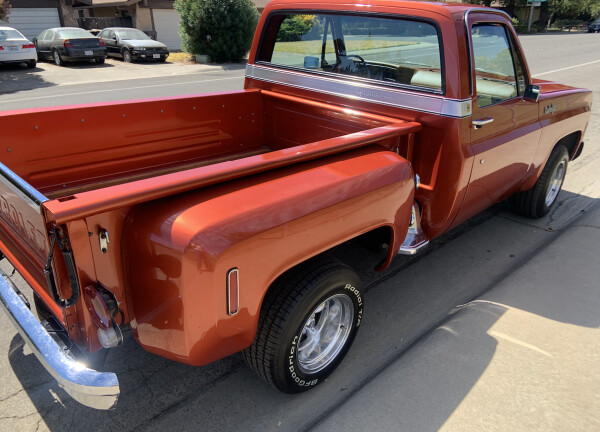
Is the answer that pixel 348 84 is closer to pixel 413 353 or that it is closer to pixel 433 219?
pixel 433 219

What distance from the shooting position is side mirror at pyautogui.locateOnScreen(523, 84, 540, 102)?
3.68m

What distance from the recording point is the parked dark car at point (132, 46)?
1875 centimetres

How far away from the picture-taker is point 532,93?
3.70m

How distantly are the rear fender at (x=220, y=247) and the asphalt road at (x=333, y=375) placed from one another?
61 cm

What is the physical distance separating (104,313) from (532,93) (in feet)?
11.0

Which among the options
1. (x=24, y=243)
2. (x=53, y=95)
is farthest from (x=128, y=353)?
(x=53, y=95)

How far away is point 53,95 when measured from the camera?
12.0 m

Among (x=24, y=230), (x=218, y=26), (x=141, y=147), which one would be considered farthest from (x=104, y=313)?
(x=218, y=26)

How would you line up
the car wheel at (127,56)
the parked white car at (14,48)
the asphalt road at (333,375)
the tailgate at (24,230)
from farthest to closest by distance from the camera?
the car wheel at (127,56)
the parked white car at (14,48)
the asphalt road at (333,375)
the tailgate at (24,230)

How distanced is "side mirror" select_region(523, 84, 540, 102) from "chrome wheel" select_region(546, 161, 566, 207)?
51.3 inches

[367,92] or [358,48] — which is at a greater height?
[358,48]

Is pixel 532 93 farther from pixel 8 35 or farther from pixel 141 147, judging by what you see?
pixel 8 35

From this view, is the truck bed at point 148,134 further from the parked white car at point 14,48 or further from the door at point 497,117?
the parked white car at point 14,48

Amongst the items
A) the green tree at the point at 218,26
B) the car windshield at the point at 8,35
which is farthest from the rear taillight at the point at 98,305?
the green tree at the point at 218,26
